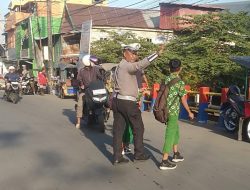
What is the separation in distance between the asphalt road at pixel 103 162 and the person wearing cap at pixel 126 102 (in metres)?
0.31

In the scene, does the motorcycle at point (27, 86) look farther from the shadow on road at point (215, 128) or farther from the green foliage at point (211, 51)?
the shadow on road at point (215, 128)

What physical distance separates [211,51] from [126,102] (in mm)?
11592

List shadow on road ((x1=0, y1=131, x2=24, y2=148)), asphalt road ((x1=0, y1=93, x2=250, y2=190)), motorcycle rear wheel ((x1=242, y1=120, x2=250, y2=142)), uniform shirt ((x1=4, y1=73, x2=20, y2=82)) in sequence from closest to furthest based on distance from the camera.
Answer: asphalt road ((x1=0, y1=93, x2=250, y2=190))
shadow on road ((x1=0, y1=131, x2=24, y2=148))
motorcycle rear wheel ((x1=242, y1=120, x2=250, y2=142))
uniform shirt ((x1=4, y1=73, x2=20, y2=82))

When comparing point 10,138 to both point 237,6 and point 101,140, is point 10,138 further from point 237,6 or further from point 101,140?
point 237,6

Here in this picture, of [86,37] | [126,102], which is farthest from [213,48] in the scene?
[126,102]

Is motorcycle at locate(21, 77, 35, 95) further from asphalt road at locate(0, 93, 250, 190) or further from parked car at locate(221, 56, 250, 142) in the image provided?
parked car at locate(221, 56, 250, 142)

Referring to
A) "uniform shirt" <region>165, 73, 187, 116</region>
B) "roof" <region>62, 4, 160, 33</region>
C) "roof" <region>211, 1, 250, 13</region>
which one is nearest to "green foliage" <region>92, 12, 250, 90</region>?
"uniform shirt" <region>165, 73, 187, 116</region>

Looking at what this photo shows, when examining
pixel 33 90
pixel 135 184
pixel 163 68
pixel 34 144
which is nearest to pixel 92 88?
pixel 34 144

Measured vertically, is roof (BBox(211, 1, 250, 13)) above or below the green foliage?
above

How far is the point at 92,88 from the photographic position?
10.4 meters

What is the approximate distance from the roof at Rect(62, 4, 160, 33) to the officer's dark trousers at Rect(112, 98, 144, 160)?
30.2 m

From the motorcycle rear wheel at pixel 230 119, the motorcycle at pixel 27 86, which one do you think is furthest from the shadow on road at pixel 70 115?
the motorcycle at pixel 27 86

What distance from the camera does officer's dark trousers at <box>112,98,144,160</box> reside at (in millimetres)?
6734

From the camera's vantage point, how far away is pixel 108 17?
39.1m
